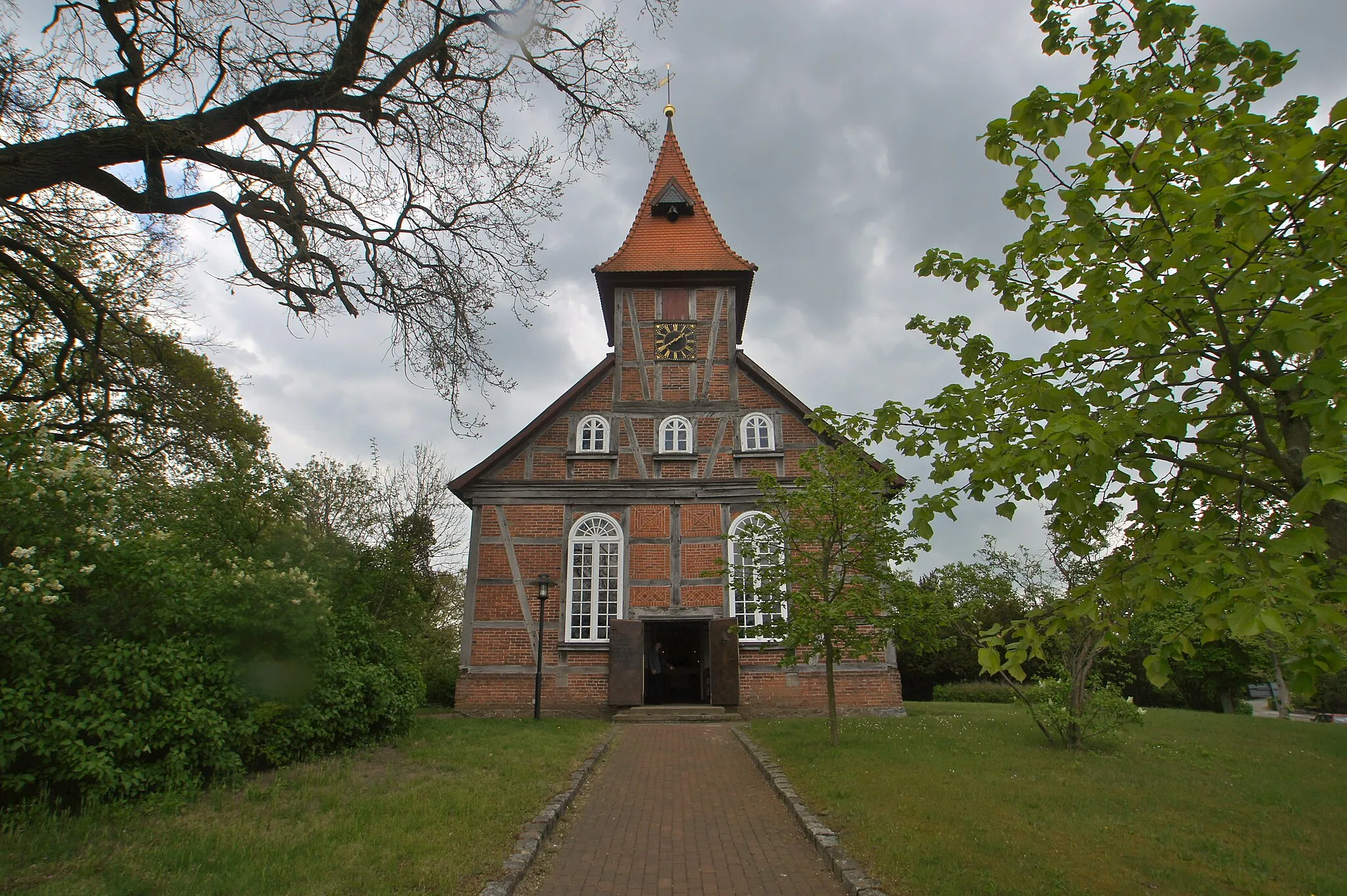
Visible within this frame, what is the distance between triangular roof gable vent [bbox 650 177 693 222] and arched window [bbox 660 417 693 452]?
6483mm

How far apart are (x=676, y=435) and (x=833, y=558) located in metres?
6.56

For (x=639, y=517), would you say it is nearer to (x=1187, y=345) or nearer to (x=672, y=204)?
(x=672, y=204)

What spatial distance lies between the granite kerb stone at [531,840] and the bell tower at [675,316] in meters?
9.79

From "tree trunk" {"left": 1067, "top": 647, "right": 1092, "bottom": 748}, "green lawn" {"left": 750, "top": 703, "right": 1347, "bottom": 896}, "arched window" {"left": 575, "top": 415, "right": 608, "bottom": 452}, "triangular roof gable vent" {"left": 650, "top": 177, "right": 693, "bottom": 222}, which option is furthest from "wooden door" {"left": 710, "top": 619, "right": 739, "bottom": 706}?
"triangular roof gable vent" {"left": 650, "top": 177, "right": 693, "bottom": 222}

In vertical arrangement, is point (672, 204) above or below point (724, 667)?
above

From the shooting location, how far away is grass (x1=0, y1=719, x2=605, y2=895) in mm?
4441

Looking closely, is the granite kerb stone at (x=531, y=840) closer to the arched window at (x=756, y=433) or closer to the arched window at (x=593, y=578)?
the arched window at (x=593, y=578)

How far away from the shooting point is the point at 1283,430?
10.5 feet

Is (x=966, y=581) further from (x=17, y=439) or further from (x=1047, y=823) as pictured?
(x=17, y=439)

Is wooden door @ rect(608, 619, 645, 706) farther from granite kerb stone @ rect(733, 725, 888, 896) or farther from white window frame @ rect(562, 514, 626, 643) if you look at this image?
granite kerb stone @ rect(733, 725, 888, 896)

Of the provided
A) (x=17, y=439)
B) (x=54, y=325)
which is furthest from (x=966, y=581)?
Result: (x=54, y=325)

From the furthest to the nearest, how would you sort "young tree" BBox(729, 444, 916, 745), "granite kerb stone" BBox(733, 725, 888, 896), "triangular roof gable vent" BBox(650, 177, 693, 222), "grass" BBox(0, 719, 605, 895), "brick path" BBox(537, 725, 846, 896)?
"triangular roof gable vent" BBox(650, 177, 693, 222)
"young tree" BBox(729, 444, 916, 745)
"brick path" BBox(537, 725, 846, 896)
"granite kerb stone" BBox(733, 725, 888, 896)
"grass" BBox(0, 719, 605, 895)

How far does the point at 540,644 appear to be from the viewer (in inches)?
560

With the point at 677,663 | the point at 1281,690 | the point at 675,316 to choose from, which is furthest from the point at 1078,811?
the point at 1281,690
